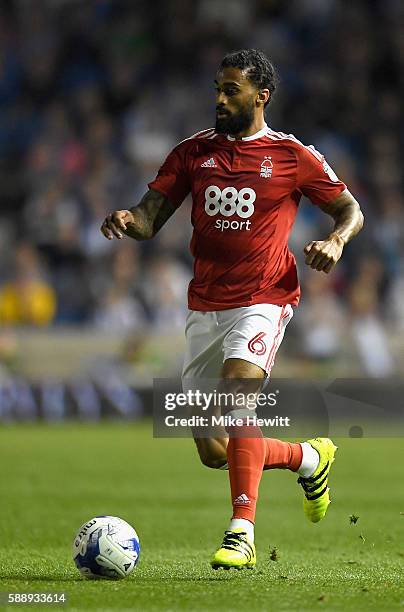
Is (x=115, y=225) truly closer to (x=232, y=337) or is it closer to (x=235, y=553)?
(x=232, y=337)

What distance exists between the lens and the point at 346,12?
2017 cm

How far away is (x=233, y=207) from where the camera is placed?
21.9 ft

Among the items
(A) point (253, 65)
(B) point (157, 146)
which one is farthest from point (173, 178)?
(B) point (157, 146)

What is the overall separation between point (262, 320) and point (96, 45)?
597 inches

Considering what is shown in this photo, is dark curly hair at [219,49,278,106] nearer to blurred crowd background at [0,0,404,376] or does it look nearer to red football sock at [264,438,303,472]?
red football sock at [264,438,303,472]

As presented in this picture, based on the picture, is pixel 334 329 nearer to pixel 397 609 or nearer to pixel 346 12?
pixel 346 12

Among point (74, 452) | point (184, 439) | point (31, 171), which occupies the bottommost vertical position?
point (184, 439)

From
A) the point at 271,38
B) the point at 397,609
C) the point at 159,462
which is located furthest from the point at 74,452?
the point at 271,38

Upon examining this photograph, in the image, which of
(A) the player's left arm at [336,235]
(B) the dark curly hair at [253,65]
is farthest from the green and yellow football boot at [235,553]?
(B) the dark curly hair at [253,65]

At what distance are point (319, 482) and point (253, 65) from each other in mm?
2154

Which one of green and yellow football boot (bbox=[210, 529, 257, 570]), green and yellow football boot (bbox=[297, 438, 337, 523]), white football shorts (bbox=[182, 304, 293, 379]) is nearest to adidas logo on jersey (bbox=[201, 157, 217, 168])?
white football shorts (bbox=[182, 304, 293, 379])

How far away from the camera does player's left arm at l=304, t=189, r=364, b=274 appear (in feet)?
20.2

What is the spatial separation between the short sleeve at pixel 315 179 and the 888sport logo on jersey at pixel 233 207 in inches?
11.7

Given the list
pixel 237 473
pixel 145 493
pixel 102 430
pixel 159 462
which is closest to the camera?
pixel 237 473
